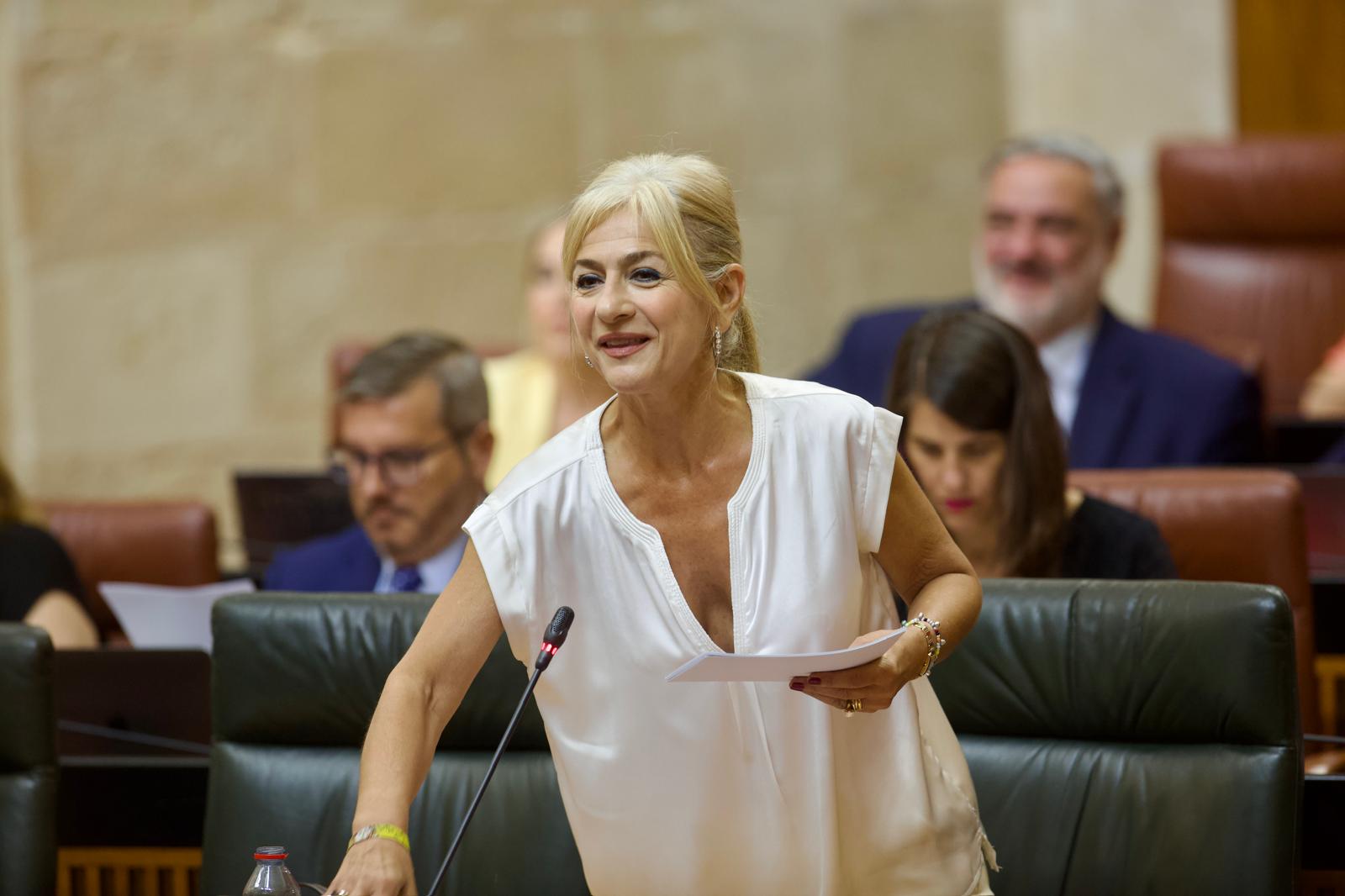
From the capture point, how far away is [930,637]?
5.70ft

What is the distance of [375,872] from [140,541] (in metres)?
2.06

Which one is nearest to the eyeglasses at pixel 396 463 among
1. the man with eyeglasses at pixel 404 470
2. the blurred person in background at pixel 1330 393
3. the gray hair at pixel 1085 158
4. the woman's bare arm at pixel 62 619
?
the man with eyeglasses at pixel 404 470

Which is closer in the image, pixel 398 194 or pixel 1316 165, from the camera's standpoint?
pixel 1316 165

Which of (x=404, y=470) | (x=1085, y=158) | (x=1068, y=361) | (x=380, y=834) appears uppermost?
(x=1085, y=158)

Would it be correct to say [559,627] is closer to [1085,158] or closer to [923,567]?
[923,567]

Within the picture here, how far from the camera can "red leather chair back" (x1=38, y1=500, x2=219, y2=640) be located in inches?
135

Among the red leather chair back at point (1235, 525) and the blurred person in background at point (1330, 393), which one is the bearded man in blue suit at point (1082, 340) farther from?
the red leather chair back at point (1235, 525)

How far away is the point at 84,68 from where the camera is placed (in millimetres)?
5625

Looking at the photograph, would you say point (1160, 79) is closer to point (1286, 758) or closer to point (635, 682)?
point (1286, 758)

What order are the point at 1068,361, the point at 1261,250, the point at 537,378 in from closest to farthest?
the point at 1068,361 < the point at 537,378 < the point at 1261,250

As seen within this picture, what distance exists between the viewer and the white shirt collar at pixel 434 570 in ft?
10.2

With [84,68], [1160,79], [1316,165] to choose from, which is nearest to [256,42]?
[84,68]

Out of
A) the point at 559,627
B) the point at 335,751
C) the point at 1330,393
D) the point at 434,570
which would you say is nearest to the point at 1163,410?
the point at 1330,393

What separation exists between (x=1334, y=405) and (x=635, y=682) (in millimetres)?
3104
